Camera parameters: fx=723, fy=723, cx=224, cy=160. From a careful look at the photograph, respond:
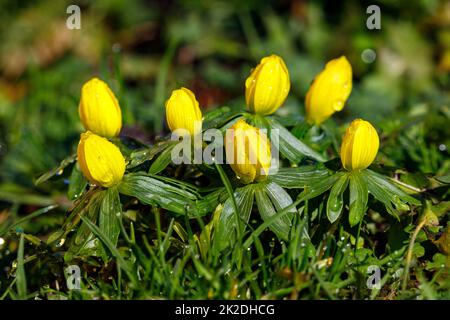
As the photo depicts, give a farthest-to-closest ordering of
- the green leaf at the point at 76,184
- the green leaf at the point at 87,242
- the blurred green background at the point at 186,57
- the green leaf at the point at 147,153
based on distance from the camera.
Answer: the blurred green background at the point at 186,57 → the green leaf at the point at 76,184 → the green leaf at the point at 147,153 → the green leaf at the point at 87,242

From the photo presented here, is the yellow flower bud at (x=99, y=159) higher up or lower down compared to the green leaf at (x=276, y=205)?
higher up

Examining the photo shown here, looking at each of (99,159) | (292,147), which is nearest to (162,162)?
(99,159)

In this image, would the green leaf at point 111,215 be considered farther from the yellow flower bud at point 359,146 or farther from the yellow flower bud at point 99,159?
the yellow flower bud at point 359,146

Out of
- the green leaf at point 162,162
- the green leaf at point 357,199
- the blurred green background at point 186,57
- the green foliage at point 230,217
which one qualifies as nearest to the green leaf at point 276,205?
the green foliage at point 230,217

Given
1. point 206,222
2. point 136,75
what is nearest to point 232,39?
point 136,75

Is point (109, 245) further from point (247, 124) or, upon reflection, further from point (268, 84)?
point (268, 84)
